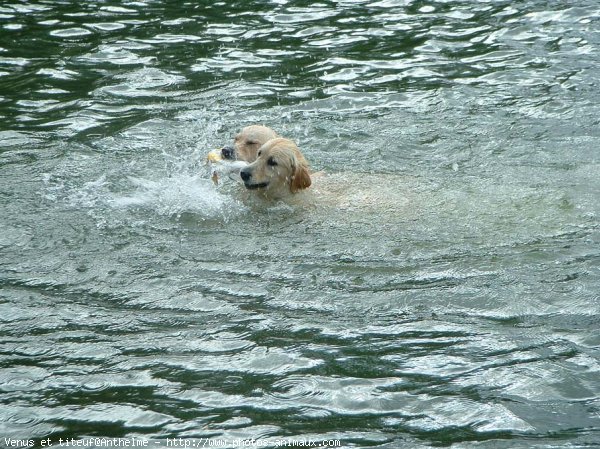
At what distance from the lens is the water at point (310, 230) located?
4719 mm

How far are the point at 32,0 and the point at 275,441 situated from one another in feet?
37.0

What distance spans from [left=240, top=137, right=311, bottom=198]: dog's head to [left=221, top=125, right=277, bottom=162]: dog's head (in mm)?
355

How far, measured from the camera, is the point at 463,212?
7.46 m

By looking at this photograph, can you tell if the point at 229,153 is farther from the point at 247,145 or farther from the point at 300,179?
the point at 300,179

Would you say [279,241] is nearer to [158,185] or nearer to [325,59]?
[158,185]

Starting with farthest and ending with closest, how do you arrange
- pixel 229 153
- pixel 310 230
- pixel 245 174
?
pixel 229 153 < pixel 245 174 < pixel 310 230

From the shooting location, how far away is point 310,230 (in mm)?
7363

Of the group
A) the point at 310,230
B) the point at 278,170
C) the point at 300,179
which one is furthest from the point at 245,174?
the point at 310,230

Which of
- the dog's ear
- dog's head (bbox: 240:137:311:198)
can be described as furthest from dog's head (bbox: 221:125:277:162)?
the dog's ear

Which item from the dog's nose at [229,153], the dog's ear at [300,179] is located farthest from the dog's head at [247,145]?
the dog's ear at [300,179]

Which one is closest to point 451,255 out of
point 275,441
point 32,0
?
point 275,441

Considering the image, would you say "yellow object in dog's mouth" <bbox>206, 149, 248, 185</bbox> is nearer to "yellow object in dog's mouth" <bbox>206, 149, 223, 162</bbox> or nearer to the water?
"yellow object in dog's mouth" <bbox>206, 149, 223, 162</bbox>

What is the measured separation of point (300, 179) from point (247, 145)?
0.78 metres

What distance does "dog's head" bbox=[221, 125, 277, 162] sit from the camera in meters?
8.38
